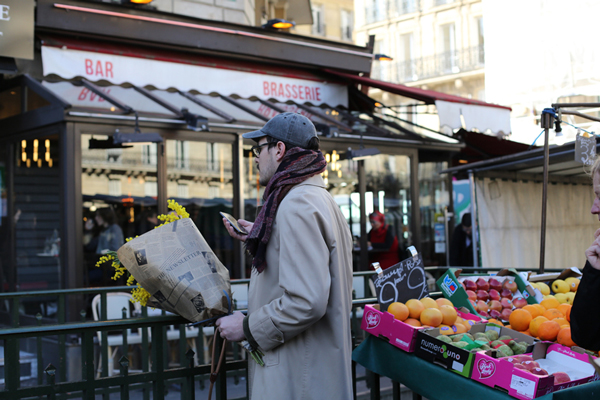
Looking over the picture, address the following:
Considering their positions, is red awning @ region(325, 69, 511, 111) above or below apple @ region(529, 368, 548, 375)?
above

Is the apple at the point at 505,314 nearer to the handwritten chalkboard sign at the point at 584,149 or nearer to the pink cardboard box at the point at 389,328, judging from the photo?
the pink cardboard box at the point at 389,328

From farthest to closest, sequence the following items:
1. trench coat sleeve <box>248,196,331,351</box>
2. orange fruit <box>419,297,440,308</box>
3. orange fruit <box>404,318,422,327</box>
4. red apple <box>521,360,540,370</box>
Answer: orange fruit <box>419,297,440,308</box> < orange fruit <box>404,318,422,327</box> < red apple <box>521,360,540,370</box> < trench coat sleeve <box>248,196,331,351</box>

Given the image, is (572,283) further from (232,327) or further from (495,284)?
(232,327)

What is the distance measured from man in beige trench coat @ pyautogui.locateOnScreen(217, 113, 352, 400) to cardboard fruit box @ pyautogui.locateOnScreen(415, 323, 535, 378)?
0.60 m

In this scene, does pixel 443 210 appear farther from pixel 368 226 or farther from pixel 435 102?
pixel 435 102

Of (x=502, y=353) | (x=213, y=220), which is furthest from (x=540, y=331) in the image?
(x=213, y=220)

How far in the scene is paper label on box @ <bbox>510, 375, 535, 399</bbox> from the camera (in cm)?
229

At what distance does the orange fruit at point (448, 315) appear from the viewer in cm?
310

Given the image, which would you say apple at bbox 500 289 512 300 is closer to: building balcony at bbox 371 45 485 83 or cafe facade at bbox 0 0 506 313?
cafe facade at bbox 0 0 506 313

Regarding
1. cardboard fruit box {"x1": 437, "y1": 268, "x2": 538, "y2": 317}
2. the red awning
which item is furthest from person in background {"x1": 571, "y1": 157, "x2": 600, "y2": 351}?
the red awning

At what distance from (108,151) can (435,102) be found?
16.1 feet

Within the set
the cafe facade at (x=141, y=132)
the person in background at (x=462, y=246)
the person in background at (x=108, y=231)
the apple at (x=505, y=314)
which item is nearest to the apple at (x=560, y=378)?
the apple at (x=505, y=314)

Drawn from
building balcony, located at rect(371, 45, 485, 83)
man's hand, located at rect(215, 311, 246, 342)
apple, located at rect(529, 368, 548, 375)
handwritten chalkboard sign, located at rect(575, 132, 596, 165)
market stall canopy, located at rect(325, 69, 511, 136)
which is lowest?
apple, located at rect(529, 368, 548, 375)

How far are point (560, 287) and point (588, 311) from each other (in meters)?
2.50
